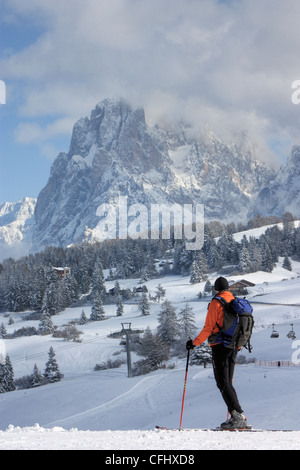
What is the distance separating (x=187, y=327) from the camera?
56625mm

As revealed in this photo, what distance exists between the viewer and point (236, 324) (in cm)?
702

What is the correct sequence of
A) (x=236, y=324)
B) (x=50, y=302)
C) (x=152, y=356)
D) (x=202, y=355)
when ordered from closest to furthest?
1. (x=236, y=324)
2. (x=202, y=355)
3. (x=152, y=356)
4. (x=50, y=302)

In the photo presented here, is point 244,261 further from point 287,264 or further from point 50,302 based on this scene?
point 50,302

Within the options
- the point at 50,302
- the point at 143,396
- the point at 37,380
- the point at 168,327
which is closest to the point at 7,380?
the point at 37,380

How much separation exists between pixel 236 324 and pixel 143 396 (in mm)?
20049

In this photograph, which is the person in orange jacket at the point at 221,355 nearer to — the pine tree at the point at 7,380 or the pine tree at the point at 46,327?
the pine tree at the point at 7,380

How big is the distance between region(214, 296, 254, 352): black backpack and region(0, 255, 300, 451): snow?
55.4 inches

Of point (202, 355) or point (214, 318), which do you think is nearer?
point (214, 318)

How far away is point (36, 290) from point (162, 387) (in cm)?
7633

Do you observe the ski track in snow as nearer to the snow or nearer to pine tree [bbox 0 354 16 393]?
the snow

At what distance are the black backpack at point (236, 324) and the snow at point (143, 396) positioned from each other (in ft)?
4.62

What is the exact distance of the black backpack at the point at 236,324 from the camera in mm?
6980

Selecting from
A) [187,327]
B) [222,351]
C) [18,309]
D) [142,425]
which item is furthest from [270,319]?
[18,309]

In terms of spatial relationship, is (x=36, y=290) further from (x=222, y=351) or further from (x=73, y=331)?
(x=222, y=351)
